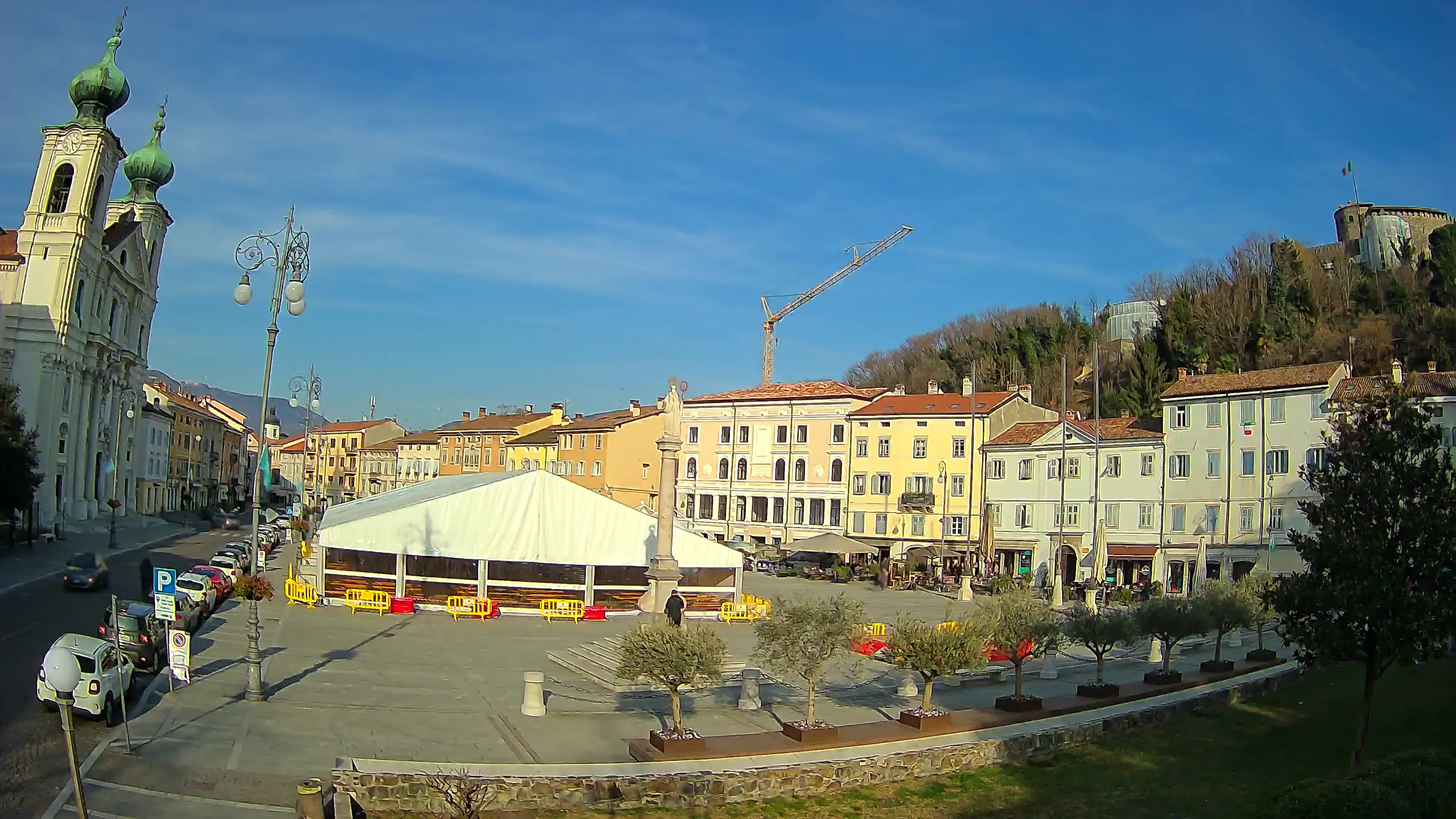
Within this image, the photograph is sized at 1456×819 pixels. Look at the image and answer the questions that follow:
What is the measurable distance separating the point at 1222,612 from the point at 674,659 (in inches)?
619

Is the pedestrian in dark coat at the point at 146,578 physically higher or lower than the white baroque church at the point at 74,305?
lower

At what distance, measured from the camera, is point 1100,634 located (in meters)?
21.9

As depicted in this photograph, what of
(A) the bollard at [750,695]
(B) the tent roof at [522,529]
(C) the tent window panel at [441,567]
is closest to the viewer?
(A) the bollard at [750,695]

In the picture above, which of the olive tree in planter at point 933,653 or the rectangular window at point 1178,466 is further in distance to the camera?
the rectangular window at point 1178,466

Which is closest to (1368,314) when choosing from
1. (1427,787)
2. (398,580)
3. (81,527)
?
(398,580)

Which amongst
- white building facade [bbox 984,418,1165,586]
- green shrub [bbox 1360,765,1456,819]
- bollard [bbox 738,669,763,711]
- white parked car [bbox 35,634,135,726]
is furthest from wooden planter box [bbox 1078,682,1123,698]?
white building facade [bbox 984,418,1165,586]

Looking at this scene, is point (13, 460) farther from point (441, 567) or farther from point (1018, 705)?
point (1018, 705)

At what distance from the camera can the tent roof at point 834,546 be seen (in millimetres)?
52812

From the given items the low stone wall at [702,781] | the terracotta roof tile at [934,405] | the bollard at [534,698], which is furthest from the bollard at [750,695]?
the terracotta roof tile at [934,405]

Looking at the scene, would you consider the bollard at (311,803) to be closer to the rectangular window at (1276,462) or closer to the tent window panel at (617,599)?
the tent window panel at (617,599)

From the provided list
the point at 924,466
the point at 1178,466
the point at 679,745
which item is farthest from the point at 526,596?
the point at 1178,466

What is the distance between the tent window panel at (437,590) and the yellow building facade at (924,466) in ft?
108

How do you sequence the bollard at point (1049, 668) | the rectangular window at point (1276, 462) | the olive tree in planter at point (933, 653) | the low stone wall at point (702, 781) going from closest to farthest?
the low stone wall at point (702, 781), the olive tree in planter at point (933, 653), the bollard at point (1049, 668), the rectangular window at point (1276, 462)

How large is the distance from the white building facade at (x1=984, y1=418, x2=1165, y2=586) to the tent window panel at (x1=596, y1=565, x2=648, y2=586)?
23.2 m
